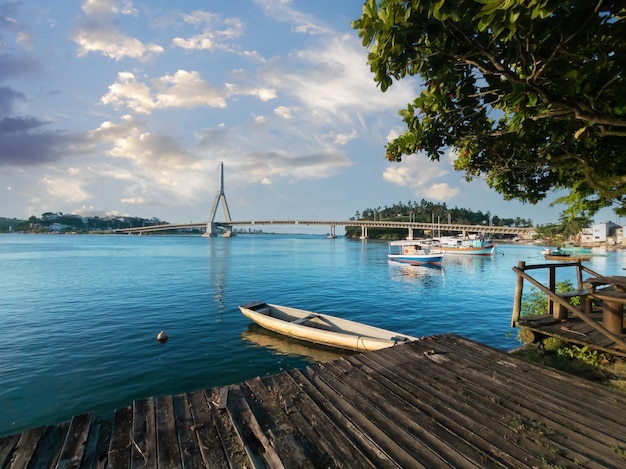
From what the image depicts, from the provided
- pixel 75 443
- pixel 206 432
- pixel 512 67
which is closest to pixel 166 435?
pixel 206 432

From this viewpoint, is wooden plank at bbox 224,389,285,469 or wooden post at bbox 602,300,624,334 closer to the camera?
wooden plank at bbox 224,389,285,469

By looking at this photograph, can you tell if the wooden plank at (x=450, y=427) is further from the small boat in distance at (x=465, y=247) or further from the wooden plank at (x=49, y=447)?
the small boat in distance at (x=465, y=247)

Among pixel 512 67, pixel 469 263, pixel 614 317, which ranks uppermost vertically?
pixel 512 67

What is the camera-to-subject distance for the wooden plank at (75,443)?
11.3 ft

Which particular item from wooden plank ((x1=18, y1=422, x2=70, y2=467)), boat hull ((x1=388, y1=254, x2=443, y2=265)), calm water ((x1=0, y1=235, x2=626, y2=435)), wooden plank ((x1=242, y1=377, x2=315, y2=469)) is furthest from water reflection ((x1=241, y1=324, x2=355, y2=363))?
boat hull ((x1=388, y1=254, x2=443, y2=265))

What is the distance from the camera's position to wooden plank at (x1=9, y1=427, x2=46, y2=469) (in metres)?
3.47

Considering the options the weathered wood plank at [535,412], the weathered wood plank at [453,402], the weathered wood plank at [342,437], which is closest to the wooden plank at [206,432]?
the weathered wood plank at [342,437]

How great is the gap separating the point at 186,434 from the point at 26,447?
1.87 m

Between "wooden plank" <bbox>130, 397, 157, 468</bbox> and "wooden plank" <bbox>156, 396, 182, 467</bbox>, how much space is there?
58 millimetres

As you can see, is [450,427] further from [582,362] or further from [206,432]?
[582,362]

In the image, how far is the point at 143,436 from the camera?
380 centimetres

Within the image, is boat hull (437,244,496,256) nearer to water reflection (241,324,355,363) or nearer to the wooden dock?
water reflection (241,324,355,363)

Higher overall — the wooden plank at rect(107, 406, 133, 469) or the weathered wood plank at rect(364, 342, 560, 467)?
the weathered wood plank at rect(364, 342, 560, 467)

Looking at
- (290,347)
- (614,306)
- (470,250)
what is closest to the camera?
(614,306)
